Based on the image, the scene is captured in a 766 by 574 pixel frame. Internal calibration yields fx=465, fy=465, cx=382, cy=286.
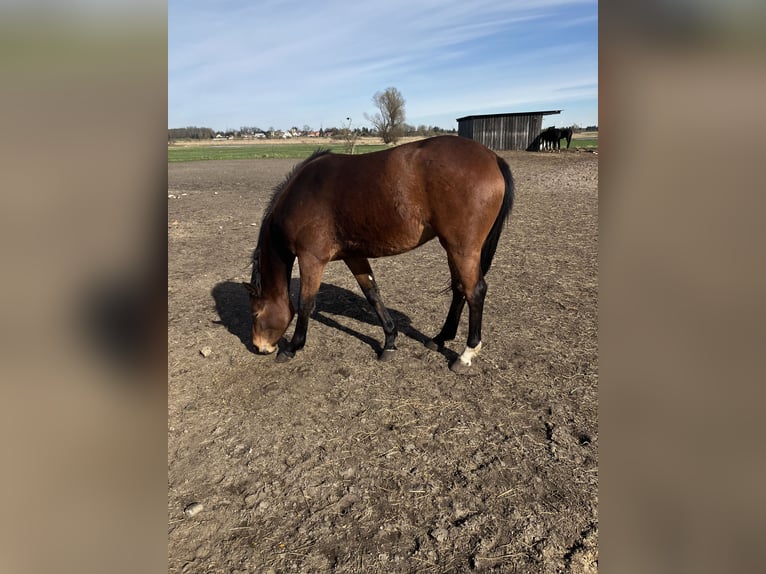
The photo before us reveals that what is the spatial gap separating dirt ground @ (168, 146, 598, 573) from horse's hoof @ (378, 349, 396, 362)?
0.07 m

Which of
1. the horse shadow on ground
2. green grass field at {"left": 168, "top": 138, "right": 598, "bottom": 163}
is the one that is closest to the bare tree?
green grass field at {"left": 168, "top": 138, "right": 598, "bottom": 163}

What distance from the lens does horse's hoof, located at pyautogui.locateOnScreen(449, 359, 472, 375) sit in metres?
4.25

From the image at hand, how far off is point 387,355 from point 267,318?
4.05ft

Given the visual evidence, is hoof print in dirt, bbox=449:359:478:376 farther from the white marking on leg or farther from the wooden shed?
the wooden shed

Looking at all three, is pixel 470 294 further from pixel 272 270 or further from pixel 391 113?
pixel 391 113

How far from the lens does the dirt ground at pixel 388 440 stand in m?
2.47

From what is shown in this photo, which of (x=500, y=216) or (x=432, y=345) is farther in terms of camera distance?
(x=432, y=345)

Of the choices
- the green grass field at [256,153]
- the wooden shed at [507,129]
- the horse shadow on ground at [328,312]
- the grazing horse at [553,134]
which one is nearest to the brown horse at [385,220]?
the horse shadow on ground at [328,312]

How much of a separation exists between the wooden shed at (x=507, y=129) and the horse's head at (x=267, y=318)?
3009 cm

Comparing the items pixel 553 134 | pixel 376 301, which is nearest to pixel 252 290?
pixel 376 301

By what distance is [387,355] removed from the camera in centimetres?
459
